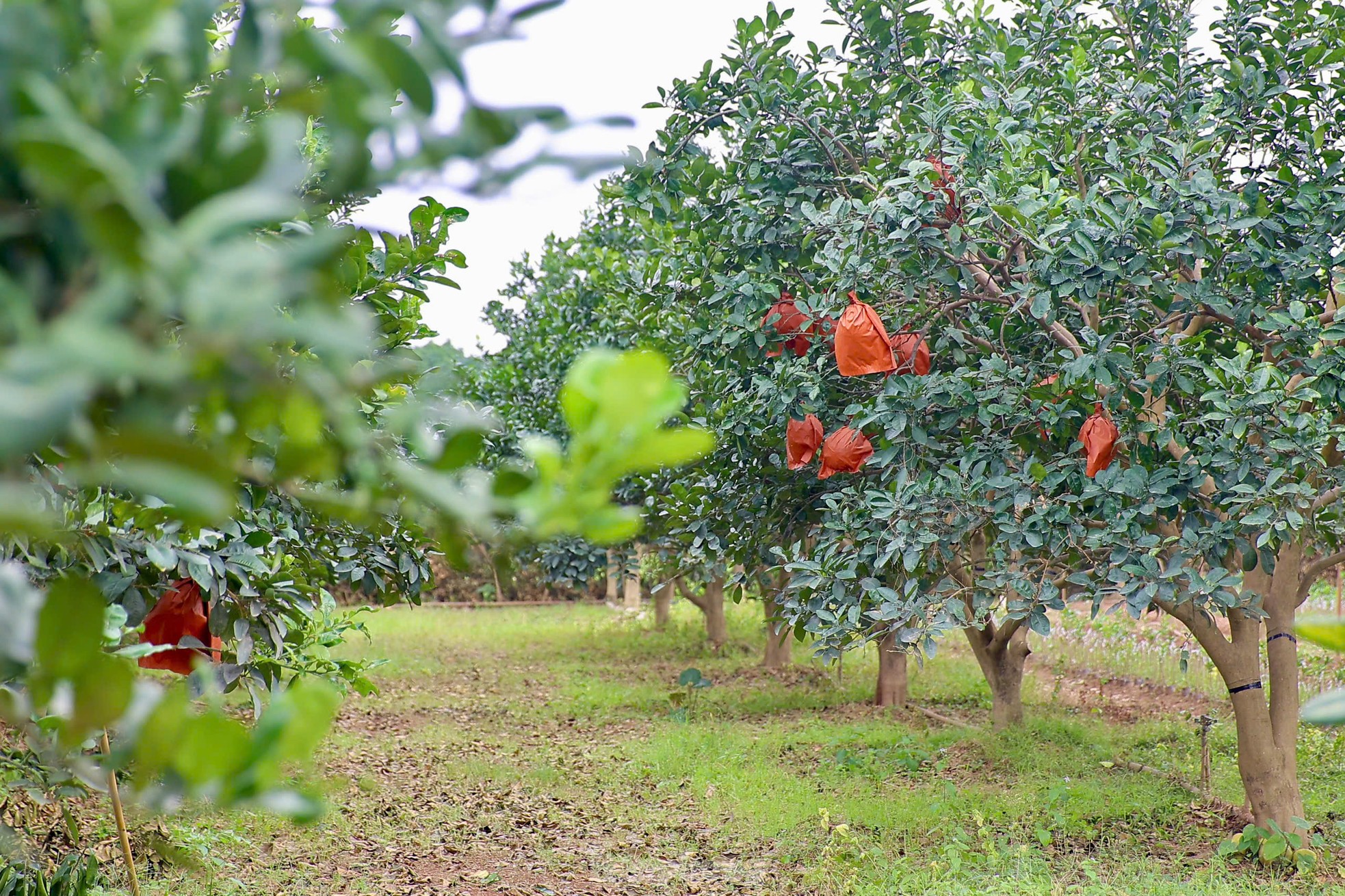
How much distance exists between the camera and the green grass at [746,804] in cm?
421

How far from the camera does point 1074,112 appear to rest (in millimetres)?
3781

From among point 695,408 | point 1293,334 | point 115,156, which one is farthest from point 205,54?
point 695,408

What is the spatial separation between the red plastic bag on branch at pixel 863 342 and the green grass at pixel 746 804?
2052 mm

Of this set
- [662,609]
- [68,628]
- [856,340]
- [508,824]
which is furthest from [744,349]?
[662,609]

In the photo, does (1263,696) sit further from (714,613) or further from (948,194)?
(714,613)

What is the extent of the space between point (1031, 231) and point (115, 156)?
3.22m

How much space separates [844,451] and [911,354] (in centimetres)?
40

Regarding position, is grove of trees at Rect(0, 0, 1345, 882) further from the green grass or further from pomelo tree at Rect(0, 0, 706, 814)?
the green grass

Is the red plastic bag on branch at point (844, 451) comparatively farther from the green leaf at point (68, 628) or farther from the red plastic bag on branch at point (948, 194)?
the green leaf at point (68, 628)

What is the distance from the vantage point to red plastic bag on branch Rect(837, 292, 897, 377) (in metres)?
3.23

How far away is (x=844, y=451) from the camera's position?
3514 millimetres

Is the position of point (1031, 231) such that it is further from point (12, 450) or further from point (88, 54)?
point (12, 450)

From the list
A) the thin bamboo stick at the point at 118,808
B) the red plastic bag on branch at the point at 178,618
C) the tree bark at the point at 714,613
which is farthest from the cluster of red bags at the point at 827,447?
the tree bark at the point at 714,613

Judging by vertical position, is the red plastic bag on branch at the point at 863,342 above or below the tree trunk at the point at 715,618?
above
